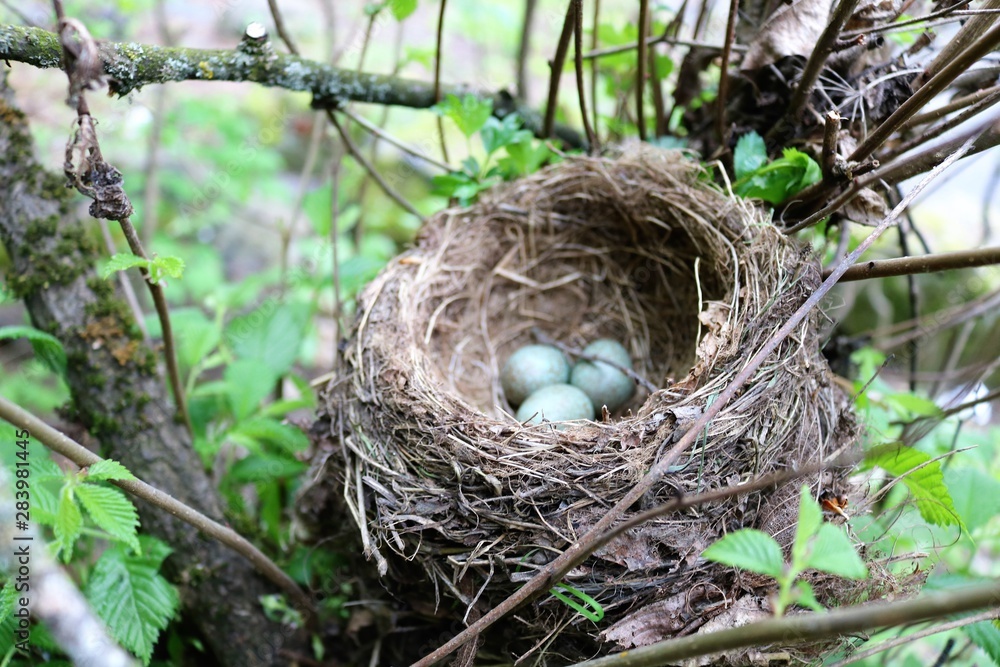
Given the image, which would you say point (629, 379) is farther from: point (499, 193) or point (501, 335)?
point (499, 193)

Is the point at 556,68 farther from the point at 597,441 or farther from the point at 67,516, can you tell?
the point at 67,516

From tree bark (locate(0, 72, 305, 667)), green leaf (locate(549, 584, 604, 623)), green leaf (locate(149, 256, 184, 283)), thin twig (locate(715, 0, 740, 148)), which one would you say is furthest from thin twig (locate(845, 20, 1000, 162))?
tree bark (locate(0, 72, 305, 667))

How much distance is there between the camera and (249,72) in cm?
171

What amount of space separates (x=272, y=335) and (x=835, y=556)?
182 cm

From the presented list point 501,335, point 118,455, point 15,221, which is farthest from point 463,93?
point 118,455

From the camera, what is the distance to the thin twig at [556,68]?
175 centimetres

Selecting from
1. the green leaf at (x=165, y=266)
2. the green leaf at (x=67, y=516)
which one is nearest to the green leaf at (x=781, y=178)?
the green leaf at (x=165, y=266)

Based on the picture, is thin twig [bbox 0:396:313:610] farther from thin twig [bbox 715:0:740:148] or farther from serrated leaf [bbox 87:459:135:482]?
thin twig [bbox 715:0:740:148]

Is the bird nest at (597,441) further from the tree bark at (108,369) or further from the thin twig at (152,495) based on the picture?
the tree bark at (108,369)

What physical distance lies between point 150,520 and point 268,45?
1.25m

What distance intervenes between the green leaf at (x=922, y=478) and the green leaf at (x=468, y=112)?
131 cm

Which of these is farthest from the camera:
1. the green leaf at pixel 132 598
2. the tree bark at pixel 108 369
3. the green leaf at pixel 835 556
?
the tree bark at pixel 108 369

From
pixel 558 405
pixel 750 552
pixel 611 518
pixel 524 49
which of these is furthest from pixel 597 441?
pixel 524 49

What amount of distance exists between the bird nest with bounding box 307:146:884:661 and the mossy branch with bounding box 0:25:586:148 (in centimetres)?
34
